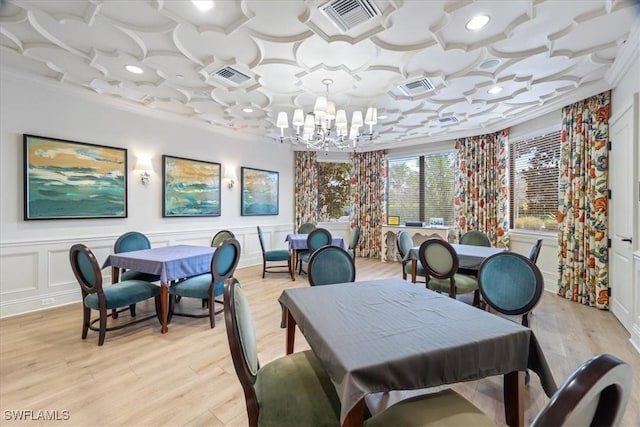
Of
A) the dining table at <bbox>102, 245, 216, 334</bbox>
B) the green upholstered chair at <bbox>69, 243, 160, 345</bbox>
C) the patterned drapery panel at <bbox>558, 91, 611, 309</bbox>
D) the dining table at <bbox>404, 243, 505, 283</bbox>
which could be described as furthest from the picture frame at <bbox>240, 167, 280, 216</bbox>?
the patterned drapery panel at <bbox>558, 91, 611, 309</bbox>

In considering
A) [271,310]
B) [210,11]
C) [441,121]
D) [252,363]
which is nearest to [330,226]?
[441,121]

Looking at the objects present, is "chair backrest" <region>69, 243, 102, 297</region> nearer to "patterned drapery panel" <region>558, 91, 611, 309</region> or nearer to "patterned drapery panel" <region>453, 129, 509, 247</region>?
"patterned drapery panel" <region>558, 91, 611, 309</region>

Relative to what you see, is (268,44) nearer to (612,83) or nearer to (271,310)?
(271,310)

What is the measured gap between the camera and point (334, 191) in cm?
823

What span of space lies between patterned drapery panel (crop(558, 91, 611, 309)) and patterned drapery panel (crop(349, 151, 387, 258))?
12.3 ft

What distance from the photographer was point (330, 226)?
7941 millimetres

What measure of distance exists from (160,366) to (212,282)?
37.7 inches

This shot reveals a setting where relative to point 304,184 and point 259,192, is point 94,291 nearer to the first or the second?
point 259,192

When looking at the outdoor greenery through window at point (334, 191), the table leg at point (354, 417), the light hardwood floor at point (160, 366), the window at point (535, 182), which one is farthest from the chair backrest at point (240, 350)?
the outdoor greenery through window at point (334, 191)

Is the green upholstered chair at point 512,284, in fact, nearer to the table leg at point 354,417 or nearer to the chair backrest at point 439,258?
the chair backrest at point 439,258

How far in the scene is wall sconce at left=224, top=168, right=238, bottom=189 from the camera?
241 inches

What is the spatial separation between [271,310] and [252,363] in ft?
8.30

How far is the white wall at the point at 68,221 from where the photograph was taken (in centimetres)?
356

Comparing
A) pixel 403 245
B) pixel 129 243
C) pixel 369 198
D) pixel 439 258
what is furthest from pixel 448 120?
pixel 129 243
